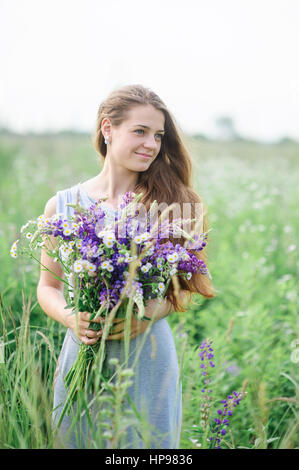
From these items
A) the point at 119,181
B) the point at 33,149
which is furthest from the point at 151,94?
the point at 33,149

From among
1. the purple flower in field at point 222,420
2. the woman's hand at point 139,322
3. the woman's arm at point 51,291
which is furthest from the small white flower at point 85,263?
the purple flower in field at point 222,420

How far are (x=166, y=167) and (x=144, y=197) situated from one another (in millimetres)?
253

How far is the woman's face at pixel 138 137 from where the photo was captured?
2.02 metres

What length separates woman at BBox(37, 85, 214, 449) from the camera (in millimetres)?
1861

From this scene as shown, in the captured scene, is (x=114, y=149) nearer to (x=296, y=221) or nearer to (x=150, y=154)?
(x=150, y=154)

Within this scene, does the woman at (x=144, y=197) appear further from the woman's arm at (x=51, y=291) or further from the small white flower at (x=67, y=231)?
the small white flower at (x=67, y=231)

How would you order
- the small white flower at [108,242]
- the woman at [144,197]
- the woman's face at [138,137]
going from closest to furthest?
1. the small white flower at [108,242]
2. the woman at [144,197]
3. the woman's face at [138,137]

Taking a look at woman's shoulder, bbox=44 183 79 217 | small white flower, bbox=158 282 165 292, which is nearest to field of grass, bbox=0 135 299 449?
small white flower, bbox=158 282 165 292

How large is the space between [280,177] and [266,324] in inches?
250

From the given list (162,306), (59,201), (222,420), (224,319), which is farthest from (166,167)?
(224,319)

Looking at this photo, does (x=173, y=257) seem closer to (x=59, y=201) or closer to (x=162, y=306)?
(x=162, y=306)

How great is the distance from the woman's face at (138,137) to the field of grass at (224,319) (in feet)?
1.43

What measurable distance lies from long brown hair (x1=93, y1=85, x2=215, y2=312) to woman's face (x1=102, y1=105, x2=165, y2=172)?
5 cm

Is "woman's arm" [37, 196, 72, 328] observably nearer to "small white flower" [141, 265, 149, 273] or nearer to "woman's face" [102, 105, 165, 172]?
"woman's face" [102, 105, 165, 172]
